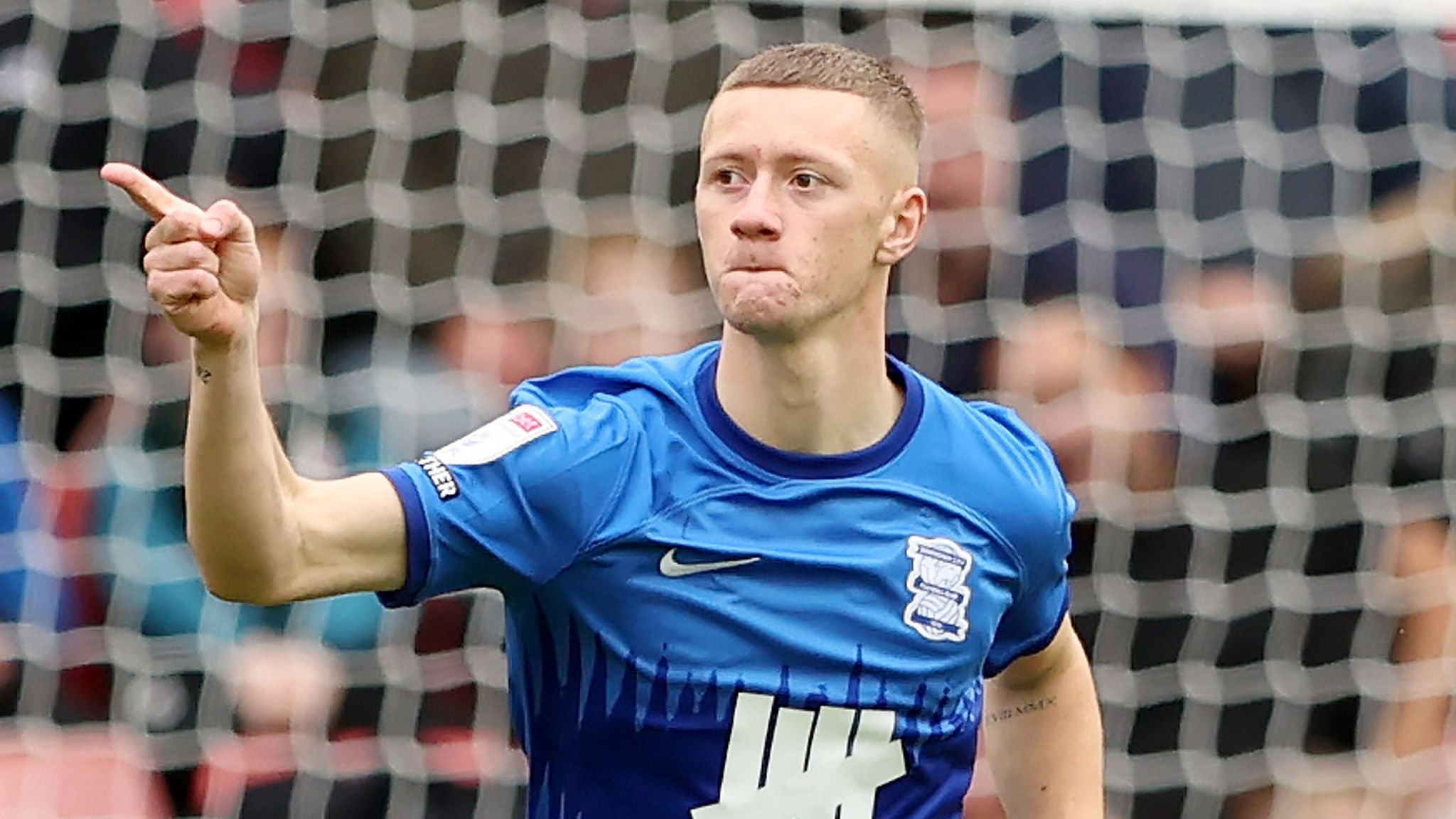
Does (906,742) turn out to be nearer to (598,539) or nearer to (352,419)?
(598,539)

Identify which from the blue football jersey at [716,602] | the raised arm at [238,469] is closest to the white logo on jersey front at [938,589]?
the blue football jersey at [716,602]

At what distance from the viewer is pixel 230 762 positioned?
13.6ft

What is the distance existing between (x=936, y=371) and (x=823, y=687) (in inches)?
82.3

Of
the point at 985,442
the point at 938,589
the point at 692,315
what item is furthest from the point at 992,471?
the point at 692,315

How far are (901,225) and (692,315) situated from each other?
184 cm

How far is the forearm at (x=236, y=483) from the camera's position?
6.73ft

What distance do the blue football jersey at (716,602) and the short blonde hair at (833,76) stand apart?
0.33m

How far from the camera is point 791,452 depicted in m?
2.51

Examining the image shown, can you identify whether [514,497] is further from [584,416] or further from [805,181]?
[805,181]

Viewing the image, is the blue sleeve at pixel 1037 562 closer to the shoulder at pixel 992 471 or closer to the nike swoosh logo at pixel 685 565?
the shoulder at pixel 992 471

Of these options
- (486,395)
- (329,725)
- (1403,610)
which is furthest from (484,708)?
(1403,610)

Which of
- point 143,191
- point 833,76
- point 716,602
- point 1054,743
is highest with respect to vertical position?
point 833,76

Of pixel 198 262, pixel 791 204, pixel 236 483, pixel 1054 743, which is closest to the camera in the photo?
pixel 198 262

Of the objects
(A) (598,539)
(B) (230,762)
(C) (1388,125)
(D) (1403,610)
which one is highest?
(C) (1388,125)
